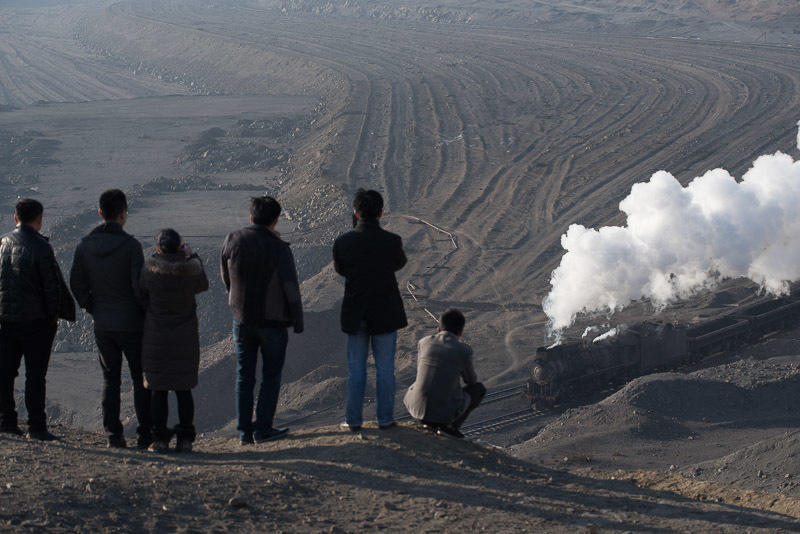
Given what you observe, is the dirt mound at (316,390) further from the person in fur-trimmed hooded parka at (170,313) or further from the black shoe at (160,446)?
the person in fur-trimmed hooded parka at (170,313)

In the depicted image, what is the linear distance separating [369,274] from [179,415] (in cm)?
225

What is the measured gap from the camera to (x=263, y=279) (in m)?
8.27

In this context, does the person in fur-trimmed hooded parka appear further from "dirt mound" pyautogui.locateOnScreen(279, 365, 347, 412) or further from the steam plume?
the steam plume

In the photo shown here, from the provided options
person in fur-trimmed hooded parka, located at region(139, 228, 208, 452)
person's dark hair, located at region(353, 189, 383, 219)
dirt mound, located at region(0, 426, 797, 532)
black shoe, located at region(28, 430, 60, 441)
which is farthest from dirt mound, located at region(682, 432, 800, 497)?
black shoe, located at region(28, 430, 60, 441)

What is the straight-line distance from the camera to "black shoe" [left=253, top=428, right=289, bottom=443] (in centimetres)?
900

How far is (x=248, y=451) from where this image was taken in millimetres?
8711

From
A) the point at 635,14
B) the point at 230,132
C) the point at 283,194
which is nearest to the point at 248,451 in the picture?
the point at 283,194

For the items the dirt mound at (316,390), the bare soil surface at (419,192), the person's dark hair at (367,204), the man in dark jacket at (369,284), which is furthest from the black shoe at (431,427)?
the dirt mound at (316,390)

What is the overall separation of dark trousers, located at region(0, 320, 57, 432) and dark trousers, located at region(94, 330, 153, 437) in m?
0.57

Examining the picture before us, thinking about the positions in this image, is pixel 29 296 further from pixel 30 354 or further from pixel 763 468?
pixel 763 468

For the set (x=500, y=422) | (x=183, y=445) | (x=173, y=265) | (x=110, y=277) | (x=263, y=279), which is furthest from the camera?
(x=500, y=422)

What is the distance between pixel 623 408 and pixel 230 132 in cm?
3963

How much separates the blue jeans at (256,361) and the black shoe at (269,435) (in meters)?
0.18

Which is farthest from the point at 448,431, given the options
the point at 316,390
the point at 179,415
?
the point at 316,390
